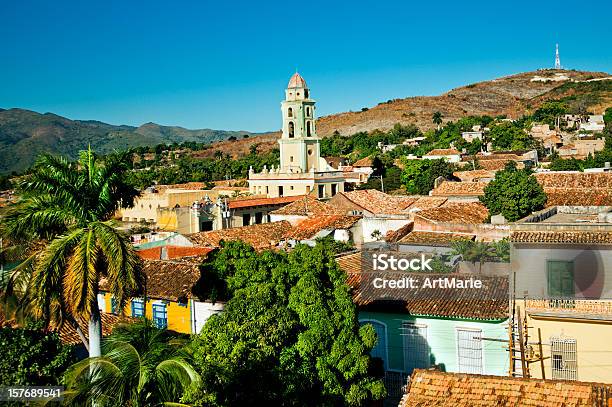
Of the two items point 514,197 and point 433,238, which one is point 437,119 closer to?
point 514,197

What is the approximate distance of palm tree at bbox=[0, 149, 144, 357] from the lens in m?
8.63

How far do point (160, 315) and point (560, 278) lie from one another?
29.4 feet

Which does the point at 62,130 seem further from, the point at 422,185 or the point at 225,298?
the point at 225,298

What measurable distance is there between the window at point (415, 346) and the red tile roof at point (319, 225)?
10.6 m

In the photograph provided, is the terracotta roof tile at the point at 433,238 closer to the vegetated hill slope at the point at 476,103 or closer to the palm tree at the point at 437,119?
the vegetated hill slope at the point at 476,103

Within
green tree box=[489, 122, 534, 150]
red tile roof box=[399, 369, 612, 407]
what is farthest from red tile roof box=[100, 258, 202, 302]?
green tree box=[489, 122, 534, 150]

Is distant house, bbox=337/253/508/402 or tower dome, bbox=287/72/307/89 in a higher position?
tower dome, bbox=287/72/307/89

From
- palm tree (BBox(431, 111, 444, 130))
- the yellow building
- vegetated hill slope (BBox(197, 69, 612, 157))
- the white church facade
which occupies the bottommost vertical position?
the yellow building

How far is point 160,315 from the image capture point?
607 inches

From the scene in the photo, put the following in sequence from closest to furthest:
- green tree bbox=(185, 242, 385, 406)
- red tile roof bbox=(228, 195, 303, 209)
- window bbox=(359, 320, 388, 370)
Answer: green tree bbox=(185, 242, 385, 406)
window bbox=(359, 320, 388, 370)
red tile roof bbox=(228, 195, 303, 209)

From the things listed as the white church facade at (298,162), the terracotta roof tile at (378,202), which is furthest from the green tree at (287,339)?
the white church facade at (298,162)

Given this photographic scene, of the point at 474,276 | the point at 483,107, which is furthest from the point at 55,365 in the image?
the point at 483,107

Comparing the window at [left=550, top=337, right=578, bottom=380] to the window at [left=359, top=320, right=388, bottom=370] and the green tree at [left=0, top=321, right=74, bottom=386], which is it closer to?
the window at [left=359, top=320, right=388, bottom=370]

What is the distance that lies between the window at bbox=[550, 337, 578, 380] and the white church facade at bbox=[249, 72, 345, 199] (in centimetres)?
3158
